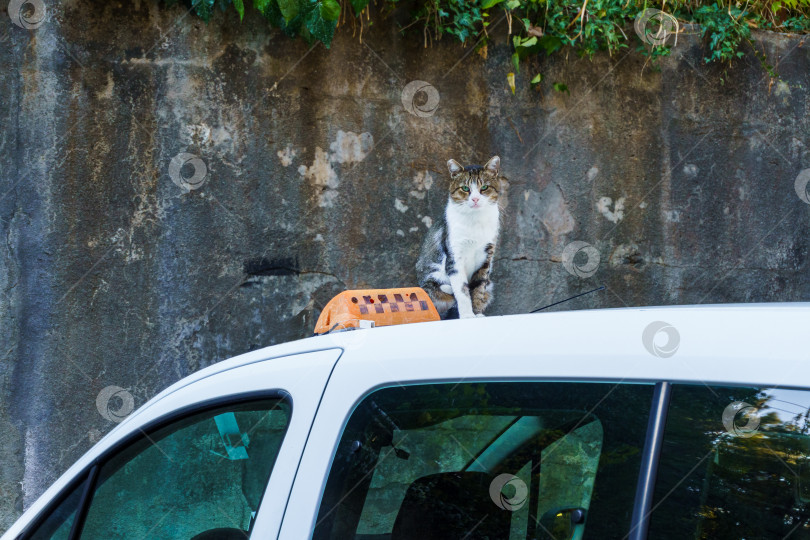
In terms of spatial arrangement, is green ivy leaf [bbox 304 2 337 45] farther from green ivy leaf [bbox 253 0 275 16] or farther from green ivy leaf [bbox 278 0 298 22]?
green ivy leaf [bbox 253 0 275 16]

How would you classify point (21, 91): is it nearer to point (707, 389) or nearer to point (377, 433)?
point (377, 433)

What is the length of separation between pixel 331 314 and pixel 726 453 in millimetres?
1086

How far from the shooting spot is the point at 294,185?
3.99m

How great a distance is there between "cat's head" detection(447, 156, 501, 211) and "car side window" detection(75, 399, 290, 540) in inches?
88.2

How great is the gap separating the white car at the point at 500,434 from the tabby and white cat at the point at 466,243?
2.16 m

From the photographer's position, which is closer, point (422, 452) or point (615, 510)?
point (615, 510)

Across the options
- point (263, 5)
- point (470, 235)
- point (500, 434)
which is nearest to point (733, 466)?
point (500, 434)

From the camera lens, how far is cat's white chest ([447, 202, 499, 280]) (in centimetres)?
370

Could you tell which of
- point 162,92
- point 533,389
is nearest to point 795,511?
point 533,389

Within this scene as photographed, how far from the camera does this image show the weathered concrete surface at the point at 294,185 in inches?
146

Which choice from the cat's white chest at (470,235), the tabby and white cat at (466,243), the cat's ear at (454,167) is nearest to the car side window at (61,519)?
the tabby and white cat at (466,243)

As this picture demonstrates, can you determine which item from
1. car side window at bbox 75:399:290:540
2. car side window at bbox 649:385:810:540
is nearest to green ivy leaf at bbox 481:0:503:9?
car side window at bbox 75:399:290:540

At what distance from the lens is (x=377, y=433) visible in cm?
130

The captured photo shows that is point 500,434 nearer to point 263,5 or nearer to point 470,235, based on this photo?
point 470,235
